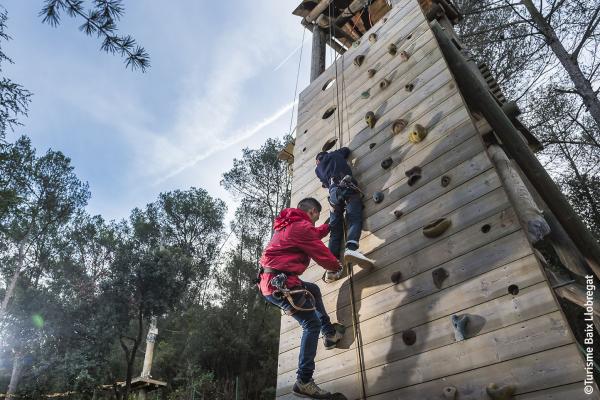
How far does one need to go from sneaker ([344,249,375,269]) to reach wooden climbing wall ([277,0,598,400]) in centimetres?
7

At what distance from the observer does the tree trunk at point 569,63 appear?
6.87m

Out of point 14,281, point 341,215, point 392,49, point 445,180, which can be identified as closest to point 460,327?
point 445,180

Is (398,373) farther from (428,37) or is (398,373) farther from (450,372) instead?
(428,37)

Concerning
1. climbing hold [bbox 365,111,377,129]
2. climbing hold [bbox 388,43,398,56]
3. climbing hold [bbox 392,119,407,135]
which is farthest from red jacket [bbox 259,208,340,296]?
climbing hold [bbox 388,43,398,56]

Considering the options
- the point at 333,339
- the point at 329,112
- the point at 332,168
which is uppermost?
the point at 329,112

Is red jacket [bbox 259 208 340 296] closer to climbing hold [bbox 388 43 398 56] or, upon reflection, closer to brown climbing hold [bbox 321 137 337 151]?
brown climbing hold [bbox 321 137 337 151]

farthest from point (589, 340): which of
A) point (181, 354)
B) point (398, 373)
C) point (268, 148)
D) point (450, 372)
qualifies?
point (268, 148)

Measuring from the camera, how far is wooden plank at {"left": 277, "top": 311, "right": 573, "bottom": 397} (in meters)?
1.67

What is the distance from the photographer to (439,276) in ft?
7.39

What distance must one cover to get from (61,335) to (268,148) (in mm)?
10172

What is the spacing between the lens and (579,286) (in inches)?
84.5

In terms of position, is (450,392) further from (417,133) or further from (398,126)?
(398,126)

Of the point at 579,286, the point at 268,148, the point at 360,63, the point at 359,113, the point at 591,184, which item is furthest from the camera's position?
the point at 268,148

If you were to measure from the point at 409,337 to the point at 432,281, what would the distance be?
0.35 metres
